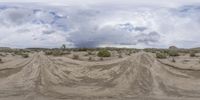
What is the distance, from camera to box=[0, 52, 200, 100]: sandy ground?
34375 millimetres

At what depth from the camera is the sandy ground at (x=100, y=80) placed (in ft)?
113

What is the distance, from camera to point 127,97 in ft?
111

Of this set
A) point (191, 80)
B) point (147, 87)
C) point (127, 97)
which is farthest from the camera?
point (191, 80)

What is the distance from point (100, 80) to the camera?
38656 mm

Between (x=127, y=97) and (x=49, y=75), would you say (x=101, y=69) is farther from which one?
(x=127, y=97)

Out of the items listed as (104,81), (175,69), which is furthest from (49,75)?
(175,69)

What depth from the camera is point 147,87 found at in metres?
36.4

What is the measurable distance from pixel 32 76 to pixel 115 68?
7330 millimetres

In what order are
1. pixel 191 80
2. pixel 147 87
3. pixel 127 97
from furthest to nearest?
pixel 191 80
pixel 147 87
pixel 127 97

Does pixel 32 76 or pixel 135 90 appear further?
pixel 32 76

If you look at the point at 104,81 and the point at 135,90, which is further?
the point at 104,81

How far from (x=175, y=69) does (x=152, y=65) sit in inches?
81.8

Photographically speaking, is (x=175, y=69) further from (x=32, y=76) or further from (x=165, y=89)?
(x=32, y=76)

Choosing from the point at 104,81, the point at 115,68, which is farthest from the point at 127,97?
the point at 115,68
